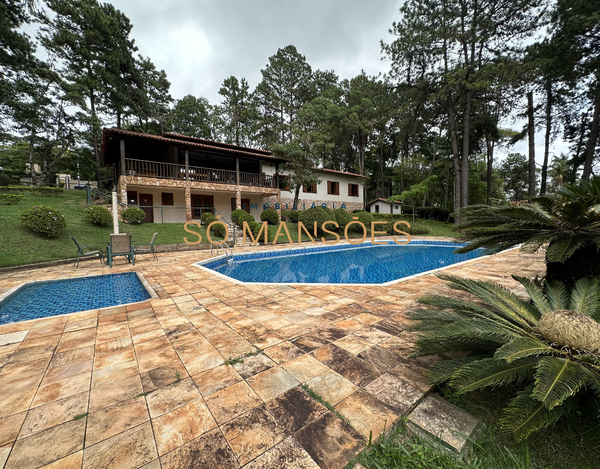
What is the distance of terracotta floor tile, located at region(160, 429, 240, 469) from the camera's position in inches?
53.9

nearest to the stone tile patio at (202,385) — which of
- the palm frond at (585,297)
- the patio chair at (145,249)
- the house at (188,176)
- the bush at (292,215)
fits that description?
the palm frond at (585,297)

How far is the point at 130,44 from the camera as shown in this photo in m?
20.0

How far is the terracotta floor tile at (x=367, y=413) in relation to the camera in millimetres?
1613

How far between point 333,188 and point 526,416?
2090 centimetres

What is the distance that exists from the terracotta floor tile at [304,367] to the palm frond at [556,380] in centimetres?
151

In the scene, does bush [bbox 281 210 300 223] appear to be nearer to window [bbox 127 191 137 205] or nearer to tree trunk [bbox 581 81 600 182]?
window [bbox 127 191 137 205]

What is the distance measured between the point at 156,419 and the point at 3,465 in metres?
0.77

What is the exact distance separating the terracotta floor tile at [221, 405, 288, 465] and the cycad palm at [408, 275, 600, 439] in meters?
1.15

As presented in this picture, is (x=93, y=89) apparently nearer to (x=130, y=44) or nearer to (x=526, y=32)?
(x=130, y=44)

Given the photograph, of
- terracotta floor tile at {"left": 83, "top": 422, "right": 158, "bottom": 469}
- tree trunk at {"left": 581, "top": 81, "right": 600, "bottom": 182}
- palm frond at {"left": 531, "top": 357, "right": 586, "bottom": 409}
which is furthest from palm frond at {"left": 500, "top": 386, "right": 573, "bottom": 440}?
tree trunk at {"left": 581, "top": 81, "right": 600, "bottom": 182}

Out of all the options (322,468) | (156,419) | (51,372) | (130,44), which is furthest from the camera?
(130,44)

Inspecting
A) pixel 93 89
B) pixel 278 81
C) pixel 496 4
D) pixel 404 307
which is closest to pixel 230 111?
pixel 278 81

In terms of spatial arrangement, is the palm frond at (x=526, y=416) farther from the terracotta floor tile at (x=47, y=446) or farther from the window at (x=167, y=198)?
the window at (x=167, y=198)

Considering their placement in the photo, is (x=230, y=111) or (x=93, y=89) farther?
(x=230, y=111)
